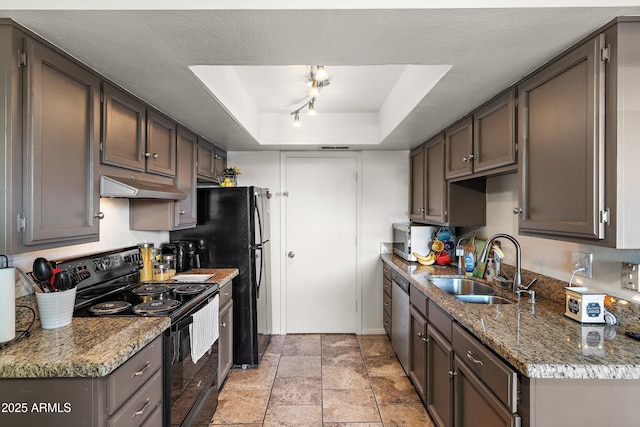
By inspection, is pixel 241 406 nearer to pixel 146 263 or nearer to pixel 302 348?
pixel 302 348

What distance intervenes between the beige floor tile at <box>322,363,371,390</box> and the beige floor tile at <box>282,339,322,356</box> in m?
0.36

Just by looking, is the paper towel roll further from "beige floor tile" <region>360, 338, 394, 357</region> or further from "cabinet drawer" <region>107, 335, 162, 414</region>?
"beige floor tile" <region>360, 338, 394, 357</region>

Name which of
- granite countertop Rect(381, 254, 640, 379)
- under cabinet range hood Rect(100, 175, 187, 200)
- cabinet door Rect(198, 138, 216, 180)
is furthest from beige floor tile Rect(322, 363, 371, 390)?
cabinet door Rect(198, 138, 216, 180)

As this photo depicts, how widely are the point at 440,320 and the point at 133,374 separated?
163 centimetres

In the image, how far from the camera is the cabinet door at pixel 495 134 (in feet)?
6.13

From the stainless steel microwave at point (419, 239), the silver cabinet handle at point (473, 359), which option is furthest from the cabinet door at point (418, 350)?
the stainless steel microwave at point (419, 239)

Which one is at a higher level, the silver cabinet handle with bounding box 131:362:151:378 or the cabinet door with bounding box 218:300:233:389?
the silver cabinet handle with bounding box 131:362:151:378

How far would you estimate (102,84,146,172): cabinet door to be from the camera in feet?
5.76

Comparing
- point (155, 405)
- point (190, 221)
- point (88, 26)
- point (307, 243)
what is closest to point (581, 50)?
point (88, 26)

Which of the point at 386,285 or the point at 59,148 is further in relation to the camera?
the point at 386,285

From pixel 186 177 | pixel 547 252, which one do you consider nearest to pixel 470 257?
pixel 547 252

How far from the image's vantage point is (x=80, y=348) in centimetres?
Answer: 131

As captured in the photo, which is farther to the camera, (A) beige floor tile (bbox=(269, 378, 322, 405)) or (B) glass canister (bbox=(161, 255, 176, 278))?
(B) glass canister (bbox=(161, 255, 176, 278))

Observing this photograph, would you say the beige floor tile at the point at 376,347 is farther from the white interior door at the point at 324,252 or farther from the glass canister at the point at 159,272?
the glass canister at the point at 159,272
